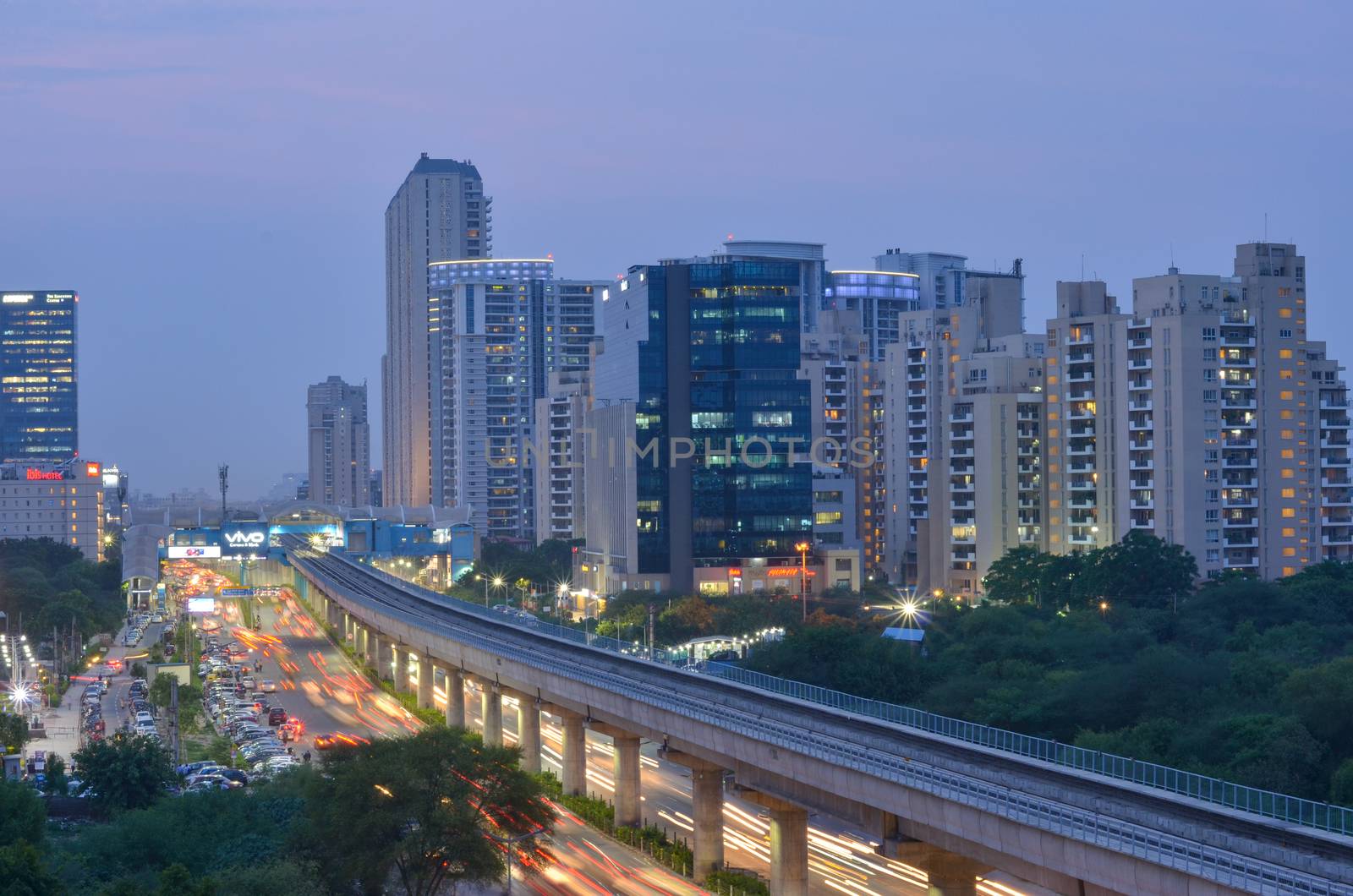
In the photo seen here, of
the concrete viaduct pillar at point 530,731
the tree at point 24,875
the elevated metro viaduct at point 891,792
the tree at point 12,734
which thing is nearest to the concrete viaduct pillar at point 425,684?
the elevated metro viaduct at point 891,792

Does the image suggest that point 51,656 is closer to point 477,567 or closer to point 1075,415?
point 477,567

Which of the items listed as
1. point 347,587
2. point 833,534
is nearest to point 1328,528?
point 833,534

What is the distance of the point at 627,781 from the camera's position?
58562 mm

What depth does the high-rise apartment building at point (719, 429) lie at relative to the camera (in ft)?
418

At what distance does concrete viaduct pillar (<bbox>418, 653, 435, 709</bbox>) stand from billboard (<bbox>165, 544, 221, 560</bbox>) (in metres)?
61.3

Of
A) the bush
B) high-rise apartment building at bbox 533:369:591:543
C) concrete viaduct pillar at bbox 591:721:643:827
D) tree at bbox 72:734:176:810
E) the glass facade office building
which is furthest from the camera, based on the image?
high-rise apartment building at bbox 533:369:591:543

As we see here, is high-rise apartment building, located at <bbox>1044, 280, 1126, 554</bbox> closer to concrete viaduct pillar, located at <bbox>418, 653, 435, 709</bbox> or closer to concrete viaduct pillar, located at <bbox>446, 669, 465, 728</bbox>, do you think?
concrete viaduct pillar, located at <bbox>418, 653, 435, 709</bbox>

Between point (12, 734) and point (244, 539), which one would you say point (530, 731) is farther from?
point (244, 539)

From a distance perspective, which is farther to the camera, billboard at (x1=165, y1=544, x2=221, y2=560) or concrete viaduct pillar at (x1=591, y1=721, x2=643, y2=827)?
billboard at (x1=165, y1=544, x2=221, y2=560)

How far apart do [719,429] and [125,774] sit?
74653mm

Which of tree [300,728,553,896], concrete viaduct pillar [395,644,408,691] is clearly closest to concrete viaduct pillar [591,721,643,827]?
tree [300,728,553,896]

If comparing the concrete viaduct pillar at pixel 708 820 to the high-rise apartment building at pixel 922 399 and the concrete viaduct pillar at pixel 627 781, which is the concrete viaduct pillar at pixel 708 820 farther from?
the high-rise apartment building at pixel 922 399

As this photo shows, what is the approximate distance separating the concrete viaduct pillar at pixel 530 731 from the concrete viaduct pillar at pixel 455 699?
11.8 meters

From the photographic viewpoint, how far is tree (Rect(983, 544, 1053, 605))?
10619cm
